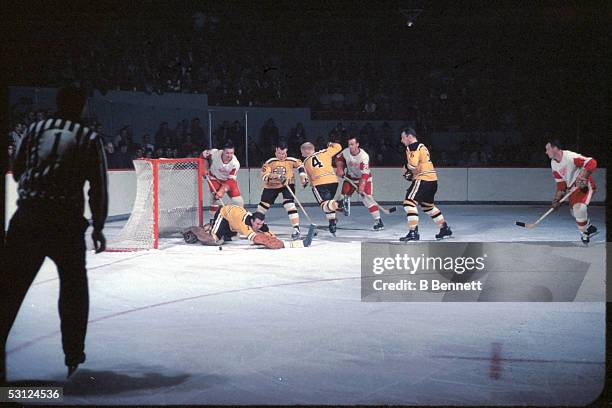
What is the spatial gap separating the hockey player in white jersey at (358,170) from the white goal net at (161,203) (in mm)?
2042

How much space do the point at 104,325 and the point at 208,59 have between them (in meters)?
13.0

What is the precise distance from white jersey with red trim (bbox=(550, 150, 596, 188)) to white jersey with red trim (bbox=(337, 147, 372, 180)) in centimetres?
270

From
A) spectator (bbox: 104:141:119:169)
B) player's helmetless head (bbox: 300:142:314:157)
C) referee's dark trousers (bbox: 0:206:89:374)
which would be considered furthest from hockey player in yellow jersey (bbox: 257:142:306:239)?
referee's dark trousers (bbox: 0:206:89:374)

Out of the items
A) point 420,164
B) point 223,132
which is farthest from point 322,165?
point 223,132

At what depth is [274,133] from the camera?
15.4 m

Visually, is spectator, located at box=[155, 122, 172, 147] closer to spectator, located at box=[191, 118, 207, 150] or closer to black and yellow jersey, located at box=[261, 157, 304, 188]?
spectator, located at box=[191, 118, 207, 150]

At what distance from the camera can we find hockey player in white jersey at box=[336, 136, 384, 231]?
10383 millimetres

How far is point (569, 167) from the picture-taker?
8625 millimetres

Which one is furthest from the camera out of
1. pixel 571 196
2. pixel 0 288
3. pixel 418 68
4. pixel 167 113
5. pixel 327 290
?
pixel 418 68

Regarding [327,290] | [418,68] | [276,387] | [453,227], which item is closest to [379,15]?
[418,68]

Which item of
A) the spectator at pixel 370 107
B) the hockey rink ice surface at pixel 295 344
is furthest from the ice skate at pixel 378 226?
the spectator at pixel 370 107

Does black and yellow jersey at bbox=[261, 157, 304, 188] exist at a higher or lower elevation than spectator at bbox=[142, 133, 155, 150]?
lower

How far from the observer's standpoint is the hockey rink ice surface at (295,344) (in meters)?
3.41

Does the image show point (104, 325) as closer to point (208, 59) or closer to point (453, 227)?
point (453, 227)
